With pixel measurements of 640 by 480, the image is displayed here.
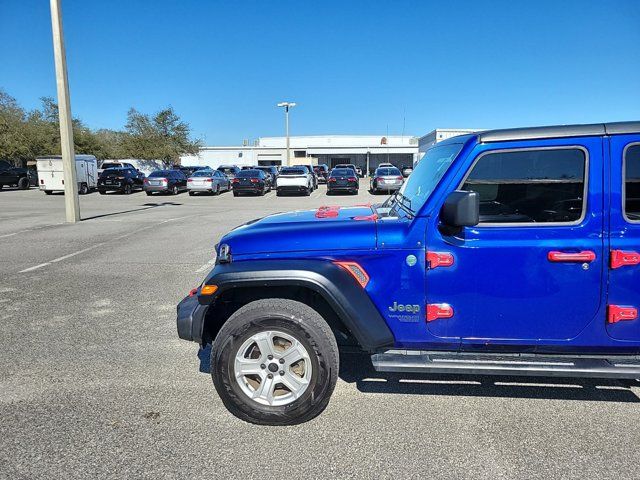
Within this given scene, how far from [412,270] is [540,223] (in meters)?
0.88

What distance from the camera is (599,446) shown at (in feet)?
9.17

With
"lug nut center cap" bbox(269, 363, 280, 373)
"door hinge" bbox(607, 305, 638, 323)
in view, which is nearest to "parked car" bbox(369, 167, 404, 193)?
"door hinge" bbox(607, 305, 638, 323)

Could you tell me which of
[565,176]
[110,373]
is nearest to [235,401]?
[110,373]

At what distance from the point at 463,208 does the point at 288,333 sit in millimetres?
1356

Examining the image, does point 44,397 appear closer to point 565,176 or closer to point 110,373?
point 110,373

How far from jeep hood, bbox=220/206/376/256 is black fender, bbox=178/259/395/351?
0.11m

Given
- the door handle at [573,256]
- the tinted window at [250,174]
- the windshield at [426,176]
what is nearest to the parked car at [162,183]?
the tinted window at [250,174]

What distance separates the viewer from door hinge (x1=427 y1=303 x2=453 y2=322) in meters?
2.97

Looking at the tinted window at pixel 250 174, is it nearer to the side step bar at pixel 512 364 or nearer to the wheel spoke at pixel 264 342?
the wheel spoke at pixel 264 342

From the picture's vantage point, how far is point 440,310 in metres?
2.98

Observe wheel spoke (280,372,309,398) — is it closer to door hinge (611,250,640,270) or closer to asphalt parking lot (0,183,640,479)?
asphalt parking lot (0,183,640,479)

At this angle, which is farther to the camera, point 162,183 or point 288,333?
point 162,183

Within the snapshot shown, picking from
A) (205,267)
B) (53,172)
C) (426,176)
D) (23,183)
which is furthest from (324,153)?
(426,176)

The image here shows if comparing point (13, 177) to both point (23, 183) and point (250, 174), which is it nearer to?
point (23, 183)
